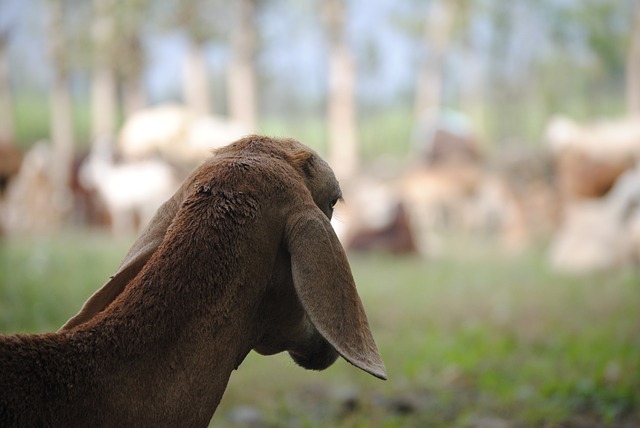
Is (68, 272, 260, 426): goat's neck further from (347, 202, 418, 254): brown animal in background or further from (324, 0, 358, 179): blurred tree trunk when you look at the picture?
(324, 0, 358, 179): blurred tree trunk

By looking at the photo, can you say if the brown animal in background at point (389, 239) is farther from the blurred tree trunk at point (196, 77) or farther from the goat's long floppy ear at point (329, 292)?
the goat's long floppy ear at point (329, 292)

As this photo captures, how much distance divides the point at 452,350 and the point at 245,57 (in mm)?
9621

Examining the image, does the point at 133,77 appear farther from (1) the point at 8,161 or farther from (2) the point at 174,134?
(1) the point at 8,161

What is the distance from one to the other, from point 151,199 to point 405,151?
32.2 ft

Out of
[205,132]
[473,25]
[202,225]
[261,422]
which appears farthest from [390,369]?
[473,25]

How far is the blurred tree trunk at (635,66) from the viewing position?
1520cm

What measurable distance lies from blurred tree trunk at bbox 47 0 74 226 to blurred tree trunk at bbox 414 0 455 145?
8.40m

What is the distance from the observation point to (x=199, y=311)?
180 centimetres

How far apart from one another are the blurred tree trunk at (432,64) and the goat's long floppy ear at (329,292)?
61.8 feet

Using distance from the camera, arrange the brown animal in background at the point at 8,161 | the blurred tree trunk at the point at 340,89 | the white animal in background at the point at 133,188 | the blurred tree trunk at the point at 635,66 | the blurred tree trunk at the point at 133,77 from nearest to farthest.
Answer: the brown animal in background at the point at 8,161 → the blurred tree trunk at the point at 133,77 → the white animal in background at the point at 133,188 → the blurred tree trunk at the point at 635,66 → the blurred tree trunk at the point at 340,89

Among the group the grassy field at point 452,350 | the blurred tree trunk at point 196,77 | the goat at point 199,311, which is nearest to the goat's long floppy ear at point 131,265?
the goat at point 199,311

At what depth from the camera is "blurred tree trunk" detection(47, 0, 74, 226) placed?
11289 mm

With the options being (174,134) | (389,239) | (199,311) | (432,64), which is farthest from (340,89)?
(199,311)

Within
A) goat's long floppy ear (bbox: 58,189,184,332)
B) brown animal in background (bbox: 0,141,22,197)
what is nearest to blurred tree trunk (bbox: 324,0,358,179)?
brown animal in background (bbox: 0,141,22,197)
